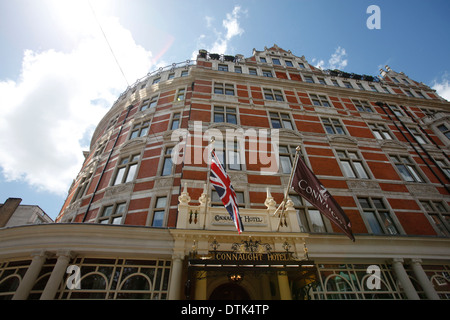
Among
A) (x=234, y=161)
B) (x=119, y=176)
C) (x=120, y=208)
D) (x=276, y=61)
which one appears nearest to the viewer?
(x=120, y=208)

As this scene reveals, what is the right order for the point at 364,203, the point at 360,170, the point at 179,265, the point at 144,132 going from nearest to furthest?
the point at 179,265 → the point at 364,203 → the point at 360,170 → the point at 144,132

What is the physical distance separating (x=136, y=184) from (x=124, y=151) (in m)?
3.88

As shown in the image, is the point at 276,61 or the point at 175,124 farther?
the point at 276,61

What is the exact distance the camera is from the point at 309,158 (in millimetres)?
15641

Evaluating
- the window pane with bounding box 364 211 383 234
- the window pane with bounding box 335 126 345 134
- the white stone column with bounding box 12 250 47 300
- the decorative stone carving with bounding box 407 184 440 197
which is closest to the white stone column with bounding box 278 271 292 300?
the window pane with bounding box 364 211 383 234

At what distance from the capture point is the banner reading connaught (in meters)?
8.39

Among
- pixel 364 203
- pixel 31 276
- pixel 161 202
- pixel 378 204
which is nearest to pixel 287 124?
pixel 364 203

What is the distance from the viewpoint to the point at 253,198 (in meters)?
12.8

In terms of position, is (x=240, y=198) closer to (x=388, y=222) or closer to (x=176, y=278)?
(x=176, y=278)

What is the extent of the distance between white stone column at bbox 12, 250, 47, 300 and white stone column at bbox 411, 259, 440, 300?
16.3 m

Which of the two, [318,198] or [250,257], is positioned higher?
[318,198]

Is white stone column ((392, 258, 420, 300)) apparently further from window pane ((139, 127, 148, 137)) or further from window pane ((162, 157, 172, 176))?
window pane ((139, 127, 148, 137))

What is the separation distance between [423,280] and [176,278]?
37.1 ft

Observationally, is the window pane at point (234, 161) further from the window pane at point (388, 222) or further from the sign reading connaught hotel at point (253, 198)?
the window pane at point (388, 222)
